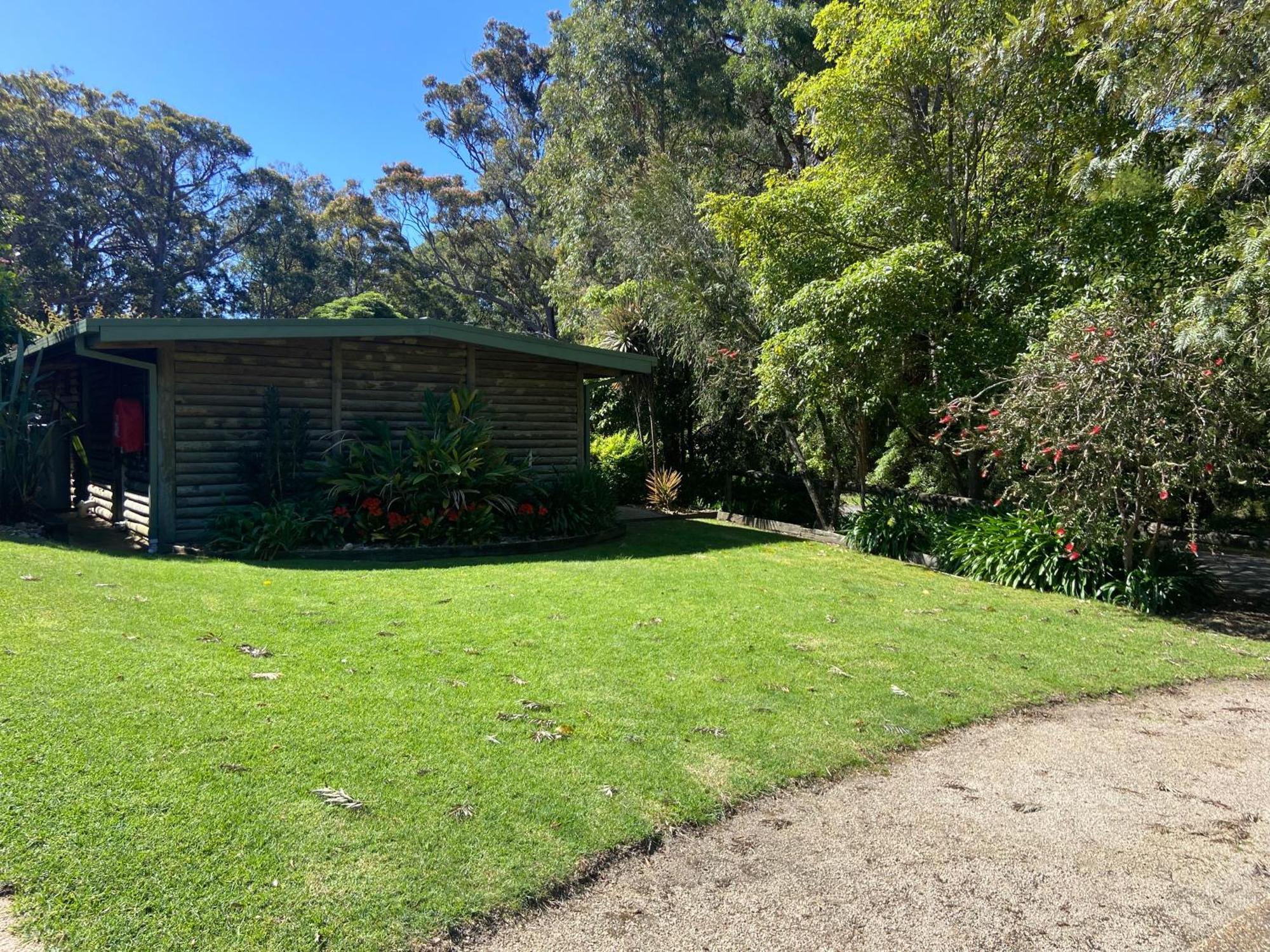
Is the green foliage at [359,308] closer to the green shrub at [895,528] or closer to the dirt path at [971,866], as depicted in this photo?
the green shrub at [895,528]

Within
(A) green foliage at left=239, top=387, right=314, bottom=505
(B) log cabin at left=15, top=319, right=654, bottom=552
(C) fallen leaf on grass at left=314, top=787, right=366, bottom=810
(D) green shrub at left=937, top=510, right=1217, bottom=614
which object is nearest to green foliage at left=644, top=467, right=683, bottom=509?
(B) log cabin at left=15, top=319, right=654, bottom=552

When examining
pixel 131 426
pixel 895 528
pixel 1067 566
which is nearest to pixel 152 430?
pixel 131 426

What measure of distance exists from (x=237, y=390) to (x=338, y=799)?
8.50 metres

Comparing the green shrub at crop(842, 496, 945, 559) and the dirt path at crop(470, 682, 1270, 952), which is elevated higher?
the green shrub at crop(842, 496, 945, 559)

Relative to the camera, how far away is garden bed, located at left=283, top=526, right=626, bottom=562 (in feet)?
31.4

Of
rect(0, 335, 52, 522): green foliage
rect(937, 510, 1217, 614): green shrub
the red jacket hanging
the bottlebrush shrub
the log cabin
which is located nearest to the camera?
the bottlebrush shrub

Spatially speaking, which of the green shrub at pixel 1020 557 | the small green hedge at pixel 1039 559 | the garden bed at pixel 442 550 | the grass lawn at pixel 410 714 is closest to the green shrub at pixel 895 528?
the small green hedge at pixel 1039 559

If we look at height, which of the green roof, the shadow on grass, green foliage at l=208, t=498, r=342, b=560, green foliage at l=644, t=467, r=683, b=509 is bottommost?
the shadow on grass

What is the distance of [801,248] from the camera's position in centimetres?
1130

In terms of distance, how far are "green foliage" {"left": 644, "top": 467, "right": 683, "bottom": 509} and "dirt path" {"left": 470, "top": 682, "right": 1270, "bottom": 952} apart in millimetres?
11836

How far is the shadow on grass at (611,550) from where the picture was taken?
29.0 feet

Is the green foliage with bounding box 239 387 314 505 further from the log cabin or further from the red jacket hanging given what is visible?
the red jacket hanging

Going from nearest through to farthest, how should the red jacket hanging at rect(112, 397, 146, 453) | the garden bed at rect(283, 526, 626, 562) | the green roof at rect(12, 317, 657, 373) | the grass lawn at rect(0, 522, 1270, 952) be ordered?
1. the grass lawn at rect(0, 522, 1270, 952)
2. the green roof at rect(12, 317, 657, 373)
3. the garden bed at rect(283, 526, 626, 562)
4. the red jacket hanging at rect(112, 397, 146, 453)

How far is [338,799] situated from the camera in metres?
3.22
